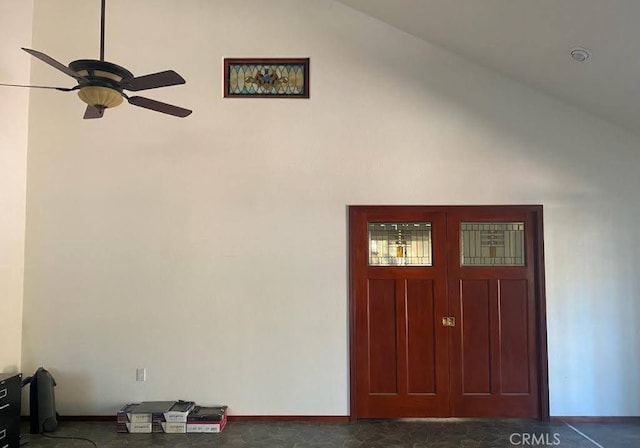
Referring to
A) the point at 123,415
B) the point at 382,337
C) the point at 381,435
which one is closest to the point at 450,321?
the point at 382,337

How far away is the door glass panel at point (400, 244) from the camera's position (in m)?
4.27

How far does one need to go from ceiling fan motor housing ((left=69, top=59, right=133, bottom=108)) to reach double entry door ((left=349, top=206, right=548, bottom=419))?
7.74ft

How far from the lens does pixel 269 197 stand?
423 centimetres

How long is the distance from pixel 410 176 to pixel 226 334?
2408 mm

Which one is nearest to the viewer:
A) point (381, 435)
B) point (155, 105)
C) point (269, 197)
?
point (155, 105)

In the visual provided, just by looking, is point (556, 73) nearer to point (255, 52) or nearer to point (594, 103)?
point (594, 103)

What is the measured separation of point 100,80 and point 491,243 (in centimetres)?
368

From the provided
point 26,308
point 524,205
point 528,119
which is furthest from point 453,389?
point 26,308

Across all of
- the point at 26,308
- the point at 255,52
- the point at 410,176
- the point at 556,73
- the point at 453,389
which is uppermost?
the point at 255,52

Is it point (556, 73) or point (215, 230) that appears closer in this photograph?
point (556, 73)

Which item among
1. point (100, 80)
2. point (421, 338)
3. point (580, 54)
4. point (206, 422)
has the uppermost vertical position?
point (580, 54)

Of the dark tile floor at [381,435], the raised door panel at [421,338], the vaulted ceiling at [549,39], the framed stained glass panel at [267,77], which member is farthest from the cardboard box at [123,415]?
the vaulted ceiling at [549,39]

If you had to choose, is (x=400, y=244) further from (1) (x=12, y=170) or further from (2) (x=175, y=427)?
(1) (x=12, y=170)

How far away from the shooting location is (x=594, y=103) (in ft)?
13.1
